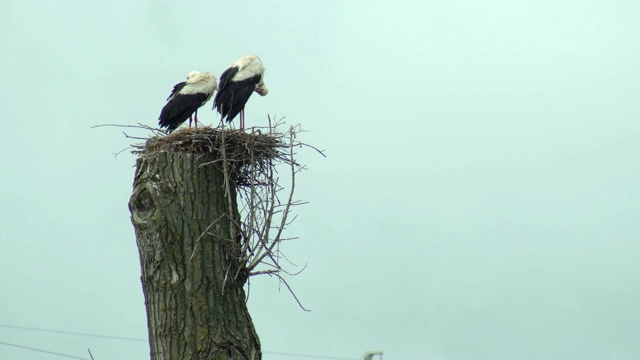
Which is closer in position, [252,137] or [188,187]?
[188,187]

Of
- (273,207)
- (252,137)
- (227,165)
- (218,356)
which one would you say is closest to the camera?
(218,356)

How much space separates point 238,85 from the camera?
13609 millimetres

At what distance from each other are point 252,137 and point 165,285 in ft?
8.64

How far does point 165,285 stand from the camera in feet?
20.7

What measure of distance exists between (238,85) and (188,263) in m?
7.47

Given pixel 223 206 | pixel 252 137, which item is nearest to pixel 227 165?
pixel 223 206

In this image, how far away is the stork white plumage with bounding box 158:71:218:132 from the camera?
1274cm

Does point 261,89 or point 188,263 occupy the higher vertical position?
point 261,89

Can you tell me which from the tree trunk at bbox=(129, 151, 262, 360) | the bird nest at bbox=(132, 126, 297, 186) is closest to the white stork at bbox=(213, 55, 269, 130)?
the bird nest at bbox=(132, 126, 297, 186)

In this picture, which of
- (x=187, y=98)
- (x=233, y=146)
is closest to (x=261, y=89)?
(x=187, y=98)

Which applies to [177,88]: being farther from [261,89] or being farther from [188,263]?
[188,263]

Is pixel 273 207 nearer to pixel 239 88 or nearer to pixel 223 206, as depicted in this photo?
pixel 223 206

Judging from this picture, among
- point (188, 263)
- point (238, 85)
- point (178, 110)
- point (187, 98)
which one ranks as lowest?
point (188, 263)

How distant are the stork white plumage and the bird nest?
12.4ft
